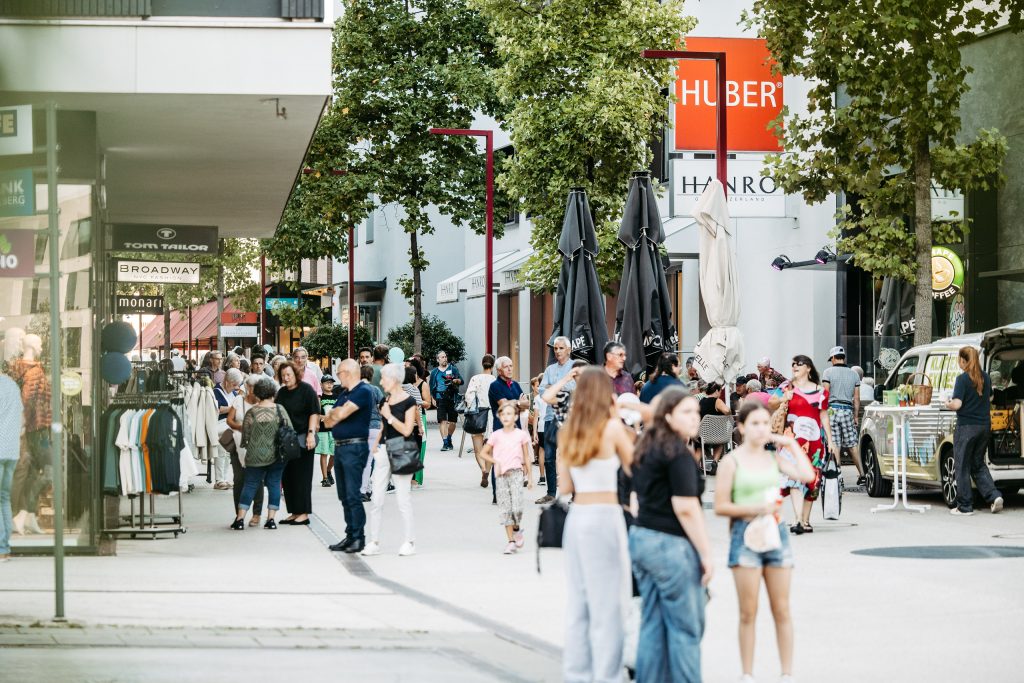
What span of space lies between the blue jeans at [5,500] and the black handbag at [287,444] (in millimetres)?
3832

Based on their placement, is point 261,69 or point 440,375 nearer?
point 261,69

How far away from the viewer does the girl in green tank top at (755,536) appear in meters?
7.12

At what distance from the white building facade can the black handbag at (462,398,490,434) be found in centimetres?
434

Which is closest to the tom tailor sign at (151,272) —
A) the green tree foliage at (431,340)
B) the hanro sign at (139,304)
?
the hanro sign at (139,304)

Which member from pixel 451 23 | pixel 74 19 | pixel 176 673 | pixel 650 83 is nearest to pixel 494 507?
pixel 176 673

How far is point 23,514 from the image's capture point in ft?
42.8

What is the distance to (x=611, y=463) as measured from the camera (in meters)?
6.78

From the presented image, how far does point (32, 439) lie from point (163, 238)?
6.40 m

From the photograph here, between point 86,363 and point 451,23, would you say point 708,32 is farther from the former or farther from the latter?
point 86,363

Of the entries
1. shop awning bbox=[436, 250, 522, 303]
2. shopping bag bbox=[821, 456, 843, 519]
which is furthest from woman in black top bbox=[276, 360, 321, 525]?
shop awning bbox=[436, 250, 522, 303]

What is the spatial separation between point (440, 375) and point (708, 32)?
10.4 meters

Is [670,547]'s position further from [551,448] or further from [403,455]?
[551,448]

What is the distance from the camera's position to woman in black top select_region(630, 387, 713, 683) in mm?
6227

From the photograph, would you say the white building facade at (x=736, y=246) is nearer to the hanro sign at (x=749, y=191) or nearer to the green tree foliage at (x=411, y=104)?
the hanro sign at (x=749, y=191)
